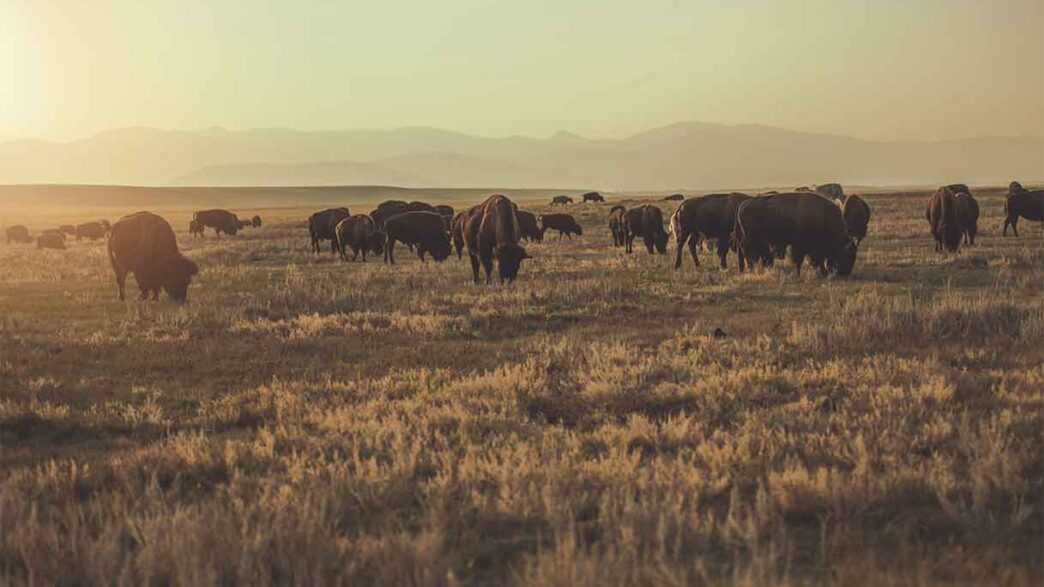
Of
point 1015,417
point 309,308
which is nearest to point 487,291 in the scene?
point 309,308

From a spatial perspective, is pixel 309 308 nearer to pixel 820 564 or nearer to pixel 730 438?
pixel 730 438

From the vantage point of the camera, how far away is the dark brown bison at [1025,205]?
87.9 ft

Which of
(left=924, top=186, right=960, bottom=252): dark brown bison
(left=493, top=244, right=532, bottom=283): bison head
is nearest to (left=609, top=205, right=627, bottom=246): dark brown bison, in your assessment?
(left=924, top=186, right=960, bottom=252): dark brown bison

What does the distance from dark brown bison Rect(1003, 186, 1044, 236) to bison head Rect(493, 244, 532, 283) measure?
22028mm

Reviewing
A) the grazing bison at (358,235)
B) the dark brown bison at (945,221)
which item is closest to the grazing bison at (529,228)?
the grazing bison at (358,235)

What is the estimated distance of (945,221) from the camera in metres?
21.4

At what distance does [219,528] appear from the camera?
3924mm

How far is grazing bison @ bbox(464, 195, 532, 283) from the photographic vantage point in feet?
52.1

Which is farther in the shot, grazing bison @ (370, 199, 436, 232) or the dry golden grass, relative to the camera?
grazing bison @ (370, 199, 436, 232)

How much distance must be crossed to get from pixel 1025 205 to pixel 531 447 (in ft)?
98.1

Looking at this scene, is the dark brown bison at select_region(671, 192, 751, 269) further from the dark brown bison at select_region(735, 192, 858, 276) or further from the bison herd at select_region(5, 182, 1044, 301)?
the dark brown bison at select_region(735, 192, 858, 276)

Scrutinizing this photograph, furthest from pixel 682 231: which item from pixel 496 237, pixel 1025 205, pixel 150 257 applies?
pixel 1025 205

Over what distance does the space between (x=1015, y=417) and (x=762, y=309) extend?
7.32 meters

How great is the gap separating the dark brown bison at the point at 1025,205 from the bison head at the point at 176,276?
29.0 meters
